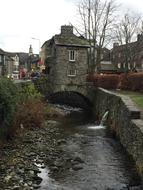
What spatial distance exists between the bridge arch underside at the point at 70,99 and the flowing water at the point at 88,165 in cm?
2442

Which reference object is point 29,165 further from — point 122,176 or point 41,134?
point 41,134

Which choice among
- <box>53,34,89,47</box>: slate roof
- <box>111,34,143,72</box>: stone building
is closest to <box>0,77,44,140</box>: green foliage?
<box>53,34,89,47</box>: slate roof

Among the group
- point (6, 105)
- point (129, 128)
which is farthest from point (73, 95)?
point (129, 128)

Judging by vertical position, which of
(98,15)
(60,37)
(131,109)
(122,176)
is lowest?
(122,176)

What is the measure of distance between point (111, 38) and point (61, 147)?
4325 centimetres

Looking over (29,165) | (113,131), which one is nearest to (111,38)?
(113,131)

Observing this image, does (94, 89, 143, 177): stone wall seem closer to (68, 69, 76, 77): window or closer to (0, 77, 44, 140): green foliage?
(0, 77, 44, 140): green foliage

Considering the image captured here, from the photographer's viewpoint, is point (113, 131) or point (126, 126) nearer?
point (126, 126)

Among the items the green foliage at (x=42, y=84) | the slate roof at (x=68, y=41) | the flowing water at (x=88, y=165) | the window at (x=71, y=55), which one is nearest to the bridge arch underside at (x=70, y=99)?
the green foliage at (x=42, y=84)

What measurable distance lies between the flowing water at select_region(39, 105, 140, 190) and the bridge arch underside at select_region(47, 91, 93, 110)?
961 inches

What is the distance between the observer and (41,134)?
27.6 meters

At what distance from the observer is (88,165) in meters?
19.1

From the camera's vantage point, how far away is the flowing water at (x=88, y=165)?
16.1 m

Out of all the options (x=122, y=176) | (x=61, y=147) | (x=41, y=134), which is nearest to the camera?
(x=122, y=176)
